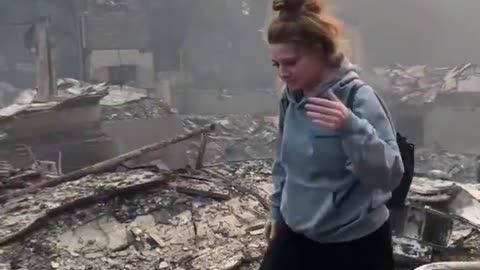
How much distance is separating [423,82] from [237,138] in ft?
21.9

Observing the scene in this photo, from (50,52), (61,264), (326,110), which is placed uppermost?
(326,110)

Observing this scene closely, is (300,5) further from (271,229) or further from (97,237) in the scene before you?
(97,237)

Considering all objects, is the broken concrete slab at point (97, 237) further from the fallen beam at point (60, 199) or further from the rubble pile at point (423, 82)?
the rubble pile at point (423, 82)

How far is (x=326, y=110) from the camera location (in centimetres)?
220

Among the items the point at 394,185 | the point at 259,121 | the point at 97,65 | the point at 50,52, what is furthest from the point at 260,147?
the point at 394,185

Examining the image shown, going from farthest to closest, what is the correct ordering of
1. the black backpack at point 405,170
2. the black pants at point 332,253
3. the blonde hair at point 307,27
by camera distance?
the black backpack at point 405,170, the black pants at point 332,253, the blonde hair at point 307,27

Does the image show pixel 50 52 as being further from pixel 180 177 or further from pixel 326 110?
pixel 326 110

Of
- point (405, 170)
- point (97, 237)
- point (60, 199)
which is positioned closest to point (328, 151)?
point (405, 170)

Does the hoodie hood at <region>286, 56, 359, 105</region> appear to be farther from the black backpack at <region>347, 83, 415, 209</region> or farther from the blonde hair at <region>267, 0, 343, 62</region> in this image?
the black backpack at <region>347, 83, 415, 209</region>

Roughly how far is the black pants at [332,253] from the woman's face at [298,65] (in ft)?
1.89

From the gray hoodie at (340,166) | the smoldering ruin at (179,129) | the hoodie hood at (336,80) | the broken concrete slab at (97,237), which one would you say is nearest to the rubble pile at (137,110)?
the smoldering ruin at (179,129)

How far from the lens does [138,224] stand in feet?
17.7

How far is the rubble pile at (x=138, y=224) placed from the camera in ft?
16.2

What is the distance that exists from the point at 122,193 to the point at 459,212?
9.17 ft
